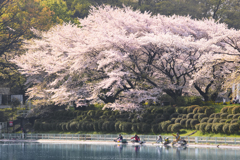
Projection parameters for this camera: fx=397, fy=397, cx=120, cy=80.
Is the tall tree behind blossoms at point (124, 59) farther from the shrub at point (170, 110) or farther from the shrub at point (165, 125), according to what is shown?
the shrub at point (165, 125)

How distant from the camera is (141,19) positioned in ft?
185

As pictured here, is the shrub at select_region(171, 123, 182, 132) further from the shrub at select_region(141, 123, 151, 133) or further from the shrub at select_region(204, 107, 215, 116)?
the shrub at select_region(141, 123, 151, 133)

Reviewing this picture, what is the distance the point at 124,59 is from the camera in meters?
51.7

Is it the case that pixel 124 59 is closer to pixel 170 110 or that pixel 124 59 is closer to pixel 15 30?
pixel 170 110

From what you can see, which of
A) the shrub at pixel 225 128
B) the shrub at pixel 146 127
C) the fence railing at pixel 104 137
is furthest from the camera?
the shrub at pixel 146 127

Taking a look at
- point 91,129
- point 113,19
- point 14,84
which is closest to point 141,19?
point 113,19

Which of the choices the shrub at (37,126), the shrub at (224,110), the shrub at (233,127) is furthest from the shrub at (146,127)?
the shrub at (37,126)

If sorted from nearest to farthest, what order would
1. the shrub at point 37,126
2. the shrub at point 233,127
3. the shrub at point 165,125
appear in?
the shrub at point 233,127 < the shrub at point 165,125 < the shrub at point 37,126

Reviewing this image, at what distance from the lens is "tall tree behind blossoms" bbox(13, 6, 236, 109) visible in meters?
51.1

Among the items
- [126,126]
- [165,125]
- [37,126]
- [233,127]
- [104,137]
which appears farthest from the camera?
[37,126]

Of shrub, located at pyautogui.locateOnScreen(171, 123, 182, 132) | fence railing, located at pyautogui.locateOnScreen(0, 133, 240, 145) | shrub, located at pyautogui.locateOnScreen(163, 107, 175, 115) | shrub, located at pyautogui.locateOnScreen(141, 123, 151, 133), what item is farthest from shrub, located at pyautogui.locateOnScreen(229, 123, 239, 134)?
shrub, located at pyautogui.locateOnScreen(141, 123, 151, 133)

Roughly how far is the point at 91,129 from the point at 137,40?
1379 cm

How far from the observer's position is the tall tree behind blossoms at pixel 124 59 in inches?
2010

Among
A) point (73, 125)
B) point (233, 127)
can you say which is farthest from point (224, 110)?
point (73, 125)
